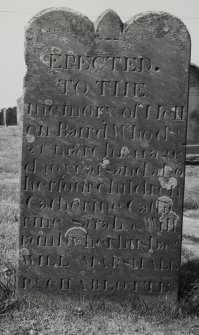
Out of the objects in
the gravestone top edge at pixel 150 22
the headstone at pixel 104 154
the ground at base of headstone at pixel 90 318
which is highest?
the gravestone top edge at pixel 150 22

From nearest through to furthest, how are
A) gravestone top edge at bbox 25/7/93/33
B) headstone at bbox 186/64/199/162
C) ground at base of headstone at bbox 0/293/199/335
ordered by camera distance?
ground at base of headstone at bbox 0/293/199/335 → gravestone top edge at bbox 25/7/93/33 → headstone at bbox 186/64/199/162

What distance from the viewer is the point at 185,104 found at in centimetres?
380

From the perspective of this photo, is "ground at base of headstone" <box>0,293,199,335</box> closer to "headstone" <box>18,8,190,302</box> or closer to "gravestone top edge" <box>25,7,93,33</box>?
"headstone" <box>18,8,190,302</box>

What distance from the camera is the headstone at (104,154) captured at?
3736 millimetres

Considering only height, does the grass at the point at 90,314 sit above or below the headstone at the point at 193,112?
below

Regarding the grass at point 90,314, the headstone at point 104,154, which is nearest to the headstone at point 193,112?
the grass at point 90,314

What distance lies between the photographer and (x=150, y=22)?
12.2 feet

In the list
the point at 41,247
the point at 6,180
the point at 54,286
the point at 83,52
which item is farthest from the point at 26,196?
the point at 6,180

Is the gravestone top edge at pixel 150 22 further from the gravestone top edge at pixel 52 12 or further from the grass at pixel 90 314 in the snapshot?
the grass at pixel 90 314

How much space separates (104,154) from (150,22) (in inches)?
44.7

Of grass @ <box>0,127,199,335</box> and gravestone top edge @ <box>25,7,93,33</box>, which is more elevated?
gravestone top edge @ <box>25,7,93,33</box>

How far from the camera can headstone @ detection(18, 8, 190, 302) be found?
3.74m

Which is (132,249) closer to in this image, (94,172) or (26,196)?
(94,172)

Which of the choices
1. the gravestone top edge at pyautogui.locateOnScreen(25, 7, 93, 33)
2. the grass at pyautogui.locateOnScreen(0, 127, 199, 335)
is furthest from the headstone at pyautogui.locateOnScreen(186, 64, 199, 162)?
the gravestone top edge at pyautogui.locateOnScreen(25, 7, 93, 33)
